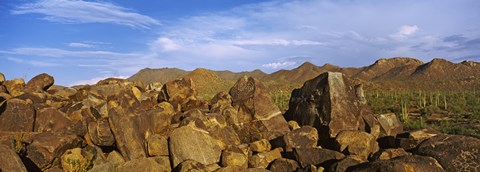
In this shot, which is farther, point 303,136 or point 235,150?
point 303,136

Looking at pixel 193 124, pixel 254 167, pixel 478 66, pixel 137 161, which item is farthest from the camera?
pixel 478 66

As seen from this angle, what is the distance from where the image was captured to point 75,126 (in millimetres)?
12195

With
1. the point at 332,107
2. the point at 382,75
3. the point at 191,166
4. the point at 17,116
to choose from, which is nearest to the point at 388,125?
the point at 332,107

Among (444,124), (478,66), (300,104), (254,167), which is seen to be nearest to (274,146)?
(254,167)

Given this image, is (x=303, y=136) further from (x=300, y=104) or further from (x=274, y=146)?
(x=300, y=104)

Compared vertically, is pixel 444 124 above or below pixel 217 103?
below

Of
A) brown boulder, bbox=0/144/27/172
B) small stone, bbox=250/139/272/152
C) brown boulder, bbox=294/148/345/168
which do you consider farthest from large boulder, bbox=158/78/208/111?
brown boulder, bbox=0/144/27/172

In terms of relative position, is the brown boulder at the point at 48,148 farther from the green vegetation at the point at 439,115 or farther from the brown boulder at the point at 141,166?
the green vegetation at the point at 439,115

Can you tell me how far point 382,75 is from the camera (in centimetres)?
10331

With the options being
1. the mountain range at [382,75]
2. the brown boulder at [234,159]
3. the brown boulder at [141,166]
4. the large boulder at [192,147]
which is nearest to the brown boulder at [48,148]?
the brown boulder at [141,166]

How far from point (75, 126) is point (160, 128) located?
2.42m

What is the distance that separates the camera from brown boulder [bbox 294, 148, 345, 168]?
34.5 ft

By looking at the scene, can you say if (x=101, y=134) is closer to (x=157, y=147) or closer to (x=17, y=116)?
(x=157, y=147)

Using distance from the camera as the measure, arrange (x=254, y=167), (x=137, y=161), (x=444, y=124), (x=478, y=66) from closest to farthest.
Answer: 1. (x=137, y=161)
2. (x=254, y=167)
3. (x=444, y=124)
4. (x=478, y=66)
